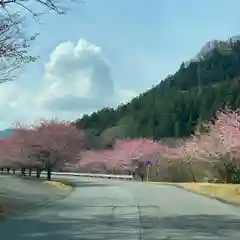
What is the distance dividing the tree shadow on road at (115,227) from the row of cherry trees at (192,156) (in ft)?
95.0

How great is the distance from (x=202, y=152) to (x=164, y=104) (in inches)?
2074

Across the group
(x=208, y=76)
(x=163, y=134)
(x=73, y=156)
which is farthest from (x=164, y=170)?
(x=208, y=76)

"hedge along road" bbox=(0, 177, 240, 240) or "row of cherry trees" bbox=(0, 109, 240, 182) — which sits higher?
"row of cherry trees" bbox=(0, 109, 240, 182)

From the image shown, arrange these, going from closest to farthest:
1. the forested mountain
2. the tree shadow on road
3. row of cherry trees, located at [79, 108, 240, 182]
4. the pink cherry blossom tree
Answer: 1. the tree shadow on road
2. row of cherry trees, located at [79, 108, 240, 182]
3. the pink cherry blossom tree
4. the forested mountain

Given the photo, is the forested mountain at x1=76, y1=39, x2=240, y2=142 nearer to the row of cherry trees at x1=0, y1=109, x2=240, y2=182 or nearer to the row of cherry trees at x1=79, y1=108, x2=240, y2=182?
the row of cherry trees at x1=79, y1=108, x2=240, y2=182

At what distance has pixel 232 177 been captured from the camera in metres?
53.1

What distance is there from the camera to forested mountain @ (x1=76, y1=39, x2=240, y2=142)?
105 metres

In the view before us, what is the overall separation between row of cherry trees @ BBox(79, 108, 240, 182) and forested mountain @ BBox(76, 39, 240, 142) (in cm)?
1168

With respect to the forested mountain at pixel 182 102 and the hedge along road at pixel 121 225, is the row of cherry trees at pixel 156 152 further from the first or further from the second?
the hedge along road at pixel 121 225

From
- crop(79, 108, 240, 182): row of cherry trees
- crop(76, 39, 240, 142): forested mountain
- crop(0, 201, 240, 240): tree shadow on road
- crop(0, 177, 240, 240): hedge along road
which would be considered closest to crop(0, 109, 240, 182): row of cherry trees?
crop(79, 108, 240, 182): row of cherry trees

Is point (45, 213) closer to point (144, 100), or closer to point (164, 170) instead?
point (164, 170)

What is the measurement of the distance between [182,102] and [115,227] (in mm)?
96413

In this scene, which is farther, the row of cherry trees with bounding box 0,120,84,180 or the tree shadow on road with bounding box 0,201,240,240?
the row of cherry trees with bounding box 0,120,84,180

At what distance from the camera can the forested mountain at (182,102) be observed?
105 meters
